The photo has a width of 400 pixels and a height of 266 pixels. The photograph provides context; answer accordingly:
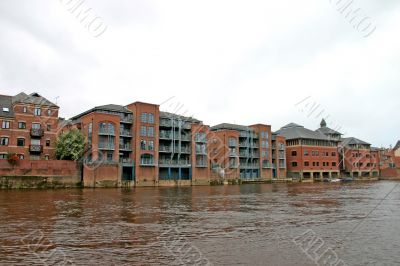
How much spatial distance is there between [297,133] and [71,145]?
70.1 m

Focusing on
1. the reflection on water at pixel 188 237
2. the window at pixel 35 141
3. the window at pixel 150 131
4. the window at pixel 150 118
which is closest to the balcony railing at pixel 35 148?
the window at pixel 35 141

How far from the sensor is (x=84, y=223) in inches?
715

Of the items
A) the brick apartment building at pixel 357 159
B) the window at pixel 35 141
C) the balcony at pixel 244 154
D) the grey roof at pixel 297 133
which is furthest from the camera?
the brick apartment building at pixel 357 159

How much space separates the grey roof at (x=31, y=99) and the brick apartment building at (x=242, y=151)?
1517 inches

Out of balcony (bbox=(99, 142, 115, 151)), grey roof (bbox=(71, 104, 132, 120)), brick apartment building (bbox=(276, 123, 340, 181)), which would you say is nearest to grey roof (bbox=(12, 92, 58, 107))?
grey roof (bbox=(71, 104, 132, 120))

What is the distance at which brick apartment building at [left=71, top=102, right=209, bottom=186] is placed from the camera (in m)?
64.8

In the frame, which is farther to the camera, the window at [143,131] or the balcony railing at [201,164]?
the balcony railing at [201,164]

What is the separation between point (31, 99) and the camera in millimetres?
61562

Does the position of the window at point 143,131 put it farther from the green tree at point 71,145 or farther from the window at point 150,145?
the green tree at point 71,145

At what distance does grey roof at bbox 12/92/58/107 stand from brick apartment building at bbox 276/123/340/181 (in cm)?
6968

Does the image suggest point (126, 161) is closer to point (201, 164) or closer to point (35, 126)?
point (35, 126)

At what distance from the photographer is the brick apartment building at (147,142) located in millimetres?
64812

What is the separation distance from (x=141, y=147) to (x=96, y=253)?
191 feet

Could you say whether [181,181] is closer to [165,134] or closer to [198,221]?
[165,134]
